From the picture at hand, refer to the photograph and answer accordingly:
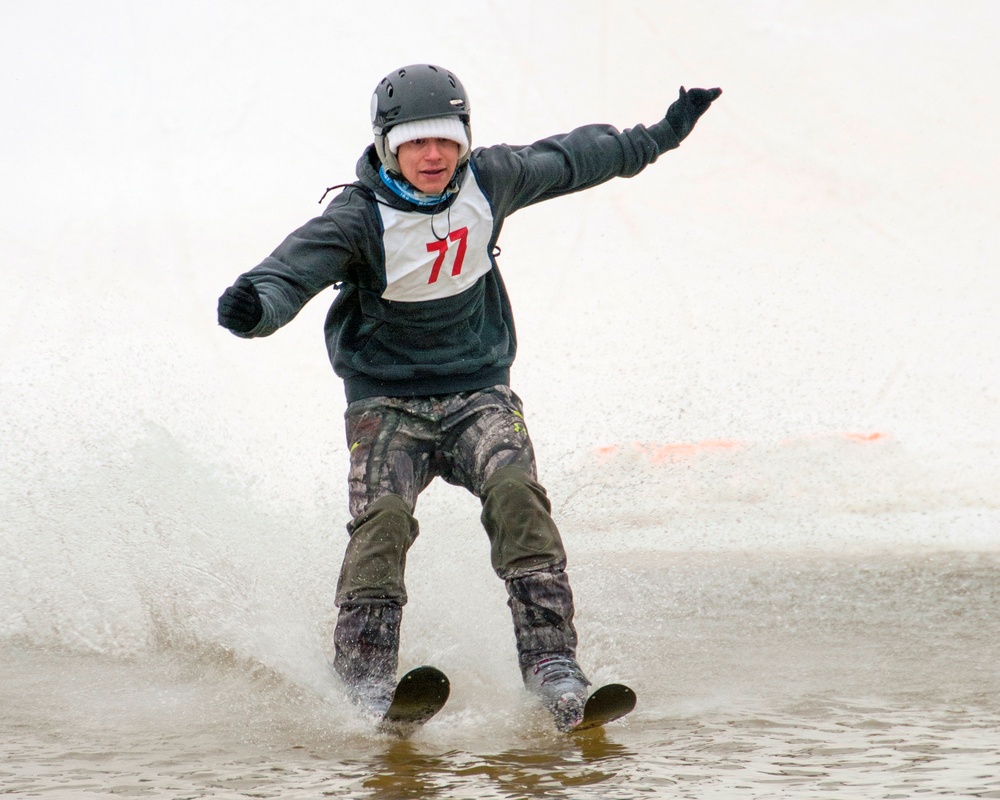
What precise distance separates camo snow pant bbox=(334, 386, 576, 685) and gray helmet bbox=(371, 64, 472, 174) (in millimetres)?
747

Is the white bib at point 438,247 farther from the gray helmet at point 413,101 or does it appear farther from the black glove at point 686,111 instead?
the black glove at point 686,111

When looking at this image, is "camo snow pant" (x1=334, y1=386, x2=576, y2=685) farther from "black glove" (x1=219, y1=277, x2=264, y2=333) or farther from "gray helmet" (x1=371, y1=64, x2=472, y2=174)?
"gray helmet" (x1=371, y1=64, x2=472, y2=174)

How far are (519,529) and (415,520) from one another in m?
0.28

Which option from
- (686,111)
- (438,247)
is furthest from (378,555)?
(686,111)

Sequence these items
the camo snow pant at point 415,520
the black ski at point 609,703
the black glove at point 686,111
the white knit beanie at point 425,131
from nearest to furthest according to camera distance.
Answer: the black ski at point 609,703, the camo snow pant at point 415,520, the white knit beanie at point 425,131, the black glove at point 686,111

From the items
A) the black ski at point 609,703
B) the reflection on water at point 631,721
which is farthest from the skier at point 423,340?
the reflection on water at point 631,721

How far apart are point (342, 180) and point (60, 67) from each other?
359 centimetres

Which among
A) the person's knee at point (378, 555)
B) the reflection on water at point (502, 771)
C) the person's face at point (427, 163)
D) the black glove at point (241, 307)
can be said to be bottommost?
the reflection on water at point (502, 771)

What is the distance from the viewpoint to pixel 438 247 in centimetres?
341

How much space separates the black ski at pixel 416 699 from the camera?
9.12ft

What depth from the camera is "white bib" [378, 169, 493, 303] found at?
3.36 metres

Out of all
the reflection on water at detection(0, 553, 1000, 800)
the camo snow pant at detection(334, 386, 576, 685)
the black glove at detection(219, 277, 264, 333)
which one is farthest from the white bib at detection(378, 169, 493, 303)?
the reflection on water at detection(0, 553, 1000, 800)

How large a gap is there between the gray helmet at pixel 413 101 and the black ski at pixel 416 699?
4.82ft

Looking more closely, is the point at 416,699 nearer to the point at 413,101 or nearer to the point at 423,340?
the point at 423,340
